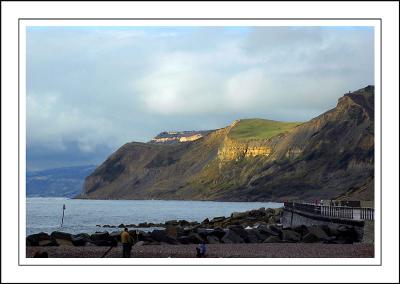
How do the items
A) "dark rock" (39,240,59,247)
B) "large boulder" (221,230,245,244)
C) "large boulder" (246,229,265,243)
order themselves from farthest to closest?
"large boulder" (246,229,265,243) < "large boulder" (221,230,245,244) < "dark rock" (39,240,59,247)

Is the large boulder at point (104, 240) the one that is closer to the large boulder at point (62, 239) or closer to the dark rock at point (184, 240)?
the large boulder at point (62, 239)

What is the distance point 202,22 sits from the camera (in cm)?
1806

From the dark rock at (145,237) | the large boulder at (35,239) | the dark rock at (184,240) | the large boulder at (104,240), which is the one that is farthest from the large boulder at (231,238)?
the large boulder at (35,239)

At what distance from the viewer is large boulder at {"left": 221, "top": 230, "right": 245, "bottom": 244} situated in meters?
36.1

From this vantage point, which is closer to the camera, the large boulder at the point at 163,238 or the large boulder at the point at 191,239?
the large boulder at the point at 163,238

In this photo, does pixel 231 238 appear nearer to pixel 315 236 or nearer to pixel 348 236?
pixel 315 236

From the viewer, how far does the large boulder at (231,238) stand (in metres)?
36.1

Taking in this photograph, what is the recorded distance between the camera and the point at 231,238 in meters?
36.4

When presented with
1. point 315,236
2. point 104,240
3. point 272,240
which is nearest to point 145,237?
point 104,240

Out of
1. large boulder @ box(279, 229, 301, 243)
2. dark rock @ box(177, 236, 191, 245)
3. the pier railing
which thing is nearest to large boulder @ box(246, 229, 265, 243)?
large boulder @ box(279, 229, 301, 243)

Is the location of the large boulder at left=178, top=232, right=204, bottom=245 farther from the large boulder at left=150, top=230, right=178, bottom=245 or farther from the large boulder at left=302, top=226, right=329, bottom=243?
the large boulder at left=302, top=226, right=329, bottom=243

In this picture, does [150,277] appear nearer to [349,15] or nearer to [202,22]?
[202,22]

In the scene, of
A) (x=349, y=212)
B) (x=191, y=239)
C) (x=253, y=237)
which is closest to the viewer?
(x=191, y=239)

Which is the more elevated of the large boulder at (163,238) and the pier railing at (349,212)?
the pier railing at (349,212)
